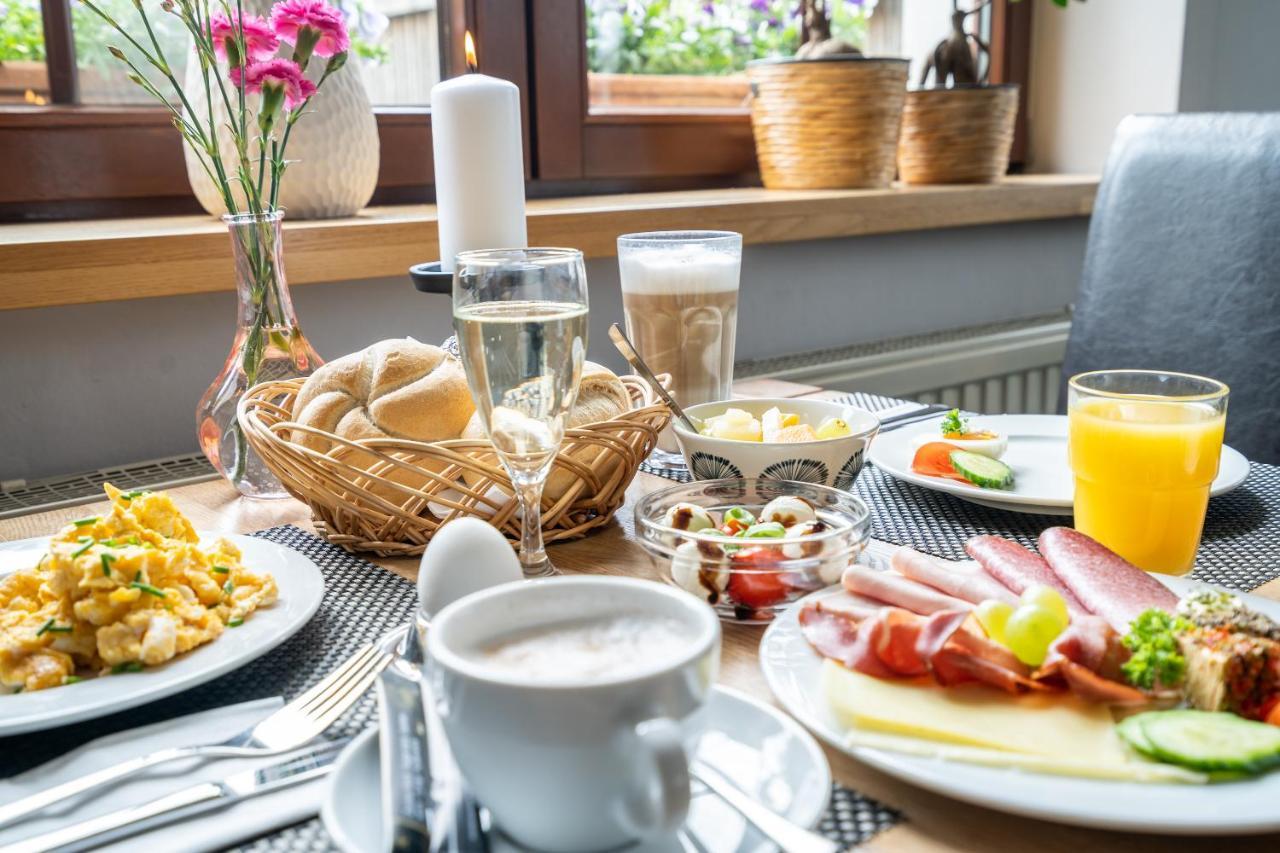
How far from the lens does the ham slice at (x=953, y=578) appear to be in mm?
692

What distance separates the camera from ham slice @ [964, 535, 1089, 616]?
71 centimetres

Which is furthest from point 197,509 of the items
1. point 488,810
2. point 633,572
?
point 488,810

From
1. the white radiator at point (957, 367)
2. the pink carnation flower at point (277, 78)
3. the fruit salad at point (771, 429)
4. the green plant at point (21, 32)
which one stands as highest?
the green plant at point (21, 32)

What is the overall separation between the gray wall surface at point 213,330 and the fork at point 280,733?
0.92 meters

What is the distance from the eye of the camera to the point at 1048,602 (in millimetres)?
602

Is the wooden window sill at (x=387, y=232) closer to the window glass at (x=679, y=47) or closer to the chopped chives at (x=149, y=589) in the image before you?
the window glass at (x=679, y=47)

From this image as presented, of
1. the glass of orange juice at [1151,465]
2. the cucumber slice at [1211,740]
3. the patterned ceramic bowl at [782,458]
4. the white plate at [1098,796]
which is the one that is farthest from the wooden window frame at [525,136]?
the cucumber slice at [1211,740]

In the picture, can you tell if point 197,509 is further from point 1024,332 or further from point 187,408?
point 1024,332

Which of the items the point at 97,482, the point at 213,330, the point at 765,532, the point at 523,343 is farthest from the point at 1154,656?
the point at 213,330

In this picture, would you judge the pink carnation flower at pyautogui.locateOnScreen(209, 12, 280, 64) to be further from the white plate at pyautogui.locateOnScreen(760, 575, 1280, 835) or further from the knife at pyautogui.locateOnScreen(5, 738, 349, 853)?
the white plate at pyautogui.locateOnScreen(760, 575, 1280, 835)

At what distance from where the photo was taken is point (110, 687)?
0.63 m

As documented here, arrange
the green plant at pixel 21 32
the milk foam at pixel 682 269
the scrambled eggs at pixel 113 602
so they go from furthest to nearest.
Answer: the green plant at pixel 21 32
the milk foam at pixel 682 269
the scrambled eggs at pixel 113 602

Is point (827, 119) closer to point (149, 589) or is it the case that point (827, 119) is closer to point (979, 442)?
point (979, 442)

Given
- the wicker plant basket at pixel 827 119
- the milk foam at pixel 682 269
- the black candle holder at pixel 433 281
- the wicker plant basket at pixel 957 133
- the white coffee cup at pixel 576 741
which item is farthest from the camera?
the wicker plant basket at pixel 957 133
